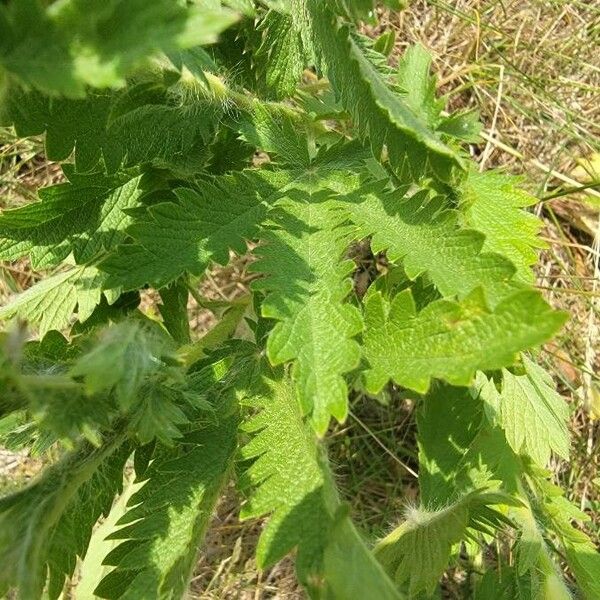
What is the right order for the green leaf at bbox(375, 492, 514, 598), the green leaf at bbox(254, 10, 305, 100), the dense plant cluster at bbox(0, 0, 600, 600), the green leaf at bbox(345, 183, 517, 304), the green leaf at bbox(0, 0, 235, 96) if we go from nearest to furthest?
the green leaf at bbox(0, 0, 235, 96)
the dense plant cluster at bbox(0, 0, 600, 600)
the green leaf at bbox(345, 183, 517, 304)
the green leaf at bbox(375, 492, 514, 598)
the green leaf at bbox(254, 10, 305, 100)

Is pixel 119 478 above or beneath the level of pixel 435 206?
beneath

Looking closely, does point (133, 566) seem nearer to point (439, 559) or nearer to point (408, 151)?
point (439, 559)

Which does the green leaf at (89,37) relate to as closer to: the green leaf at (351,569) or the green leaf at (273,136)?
the green leaf at (351,569)

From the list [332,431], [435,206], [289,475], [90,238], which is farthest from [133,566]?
[332,431]

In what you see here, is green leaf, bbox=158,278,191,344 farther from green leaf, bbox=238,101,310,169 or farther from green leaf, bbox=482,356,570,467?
green leaf, bbox=482,356,570,467

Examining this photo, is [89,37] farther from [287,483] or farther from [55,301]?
[55,301]

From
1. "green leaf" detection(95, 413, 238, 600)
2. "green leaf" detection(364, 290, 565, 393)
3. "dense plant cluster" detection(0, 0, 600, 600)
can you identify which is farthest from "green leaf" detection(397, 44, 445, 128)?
"green leaf" detection(95, 413, 238, 600)

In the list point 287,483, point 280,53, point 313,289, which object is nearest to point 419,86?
point 280,53

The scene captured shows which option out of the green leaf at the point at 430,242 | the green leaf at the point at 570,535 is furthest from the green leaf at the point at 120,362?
the green leaf at the point at 570,535

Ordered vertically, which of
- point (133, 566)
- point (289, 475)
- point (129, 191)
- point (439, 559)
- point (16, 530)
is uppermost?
point (129, 191)
